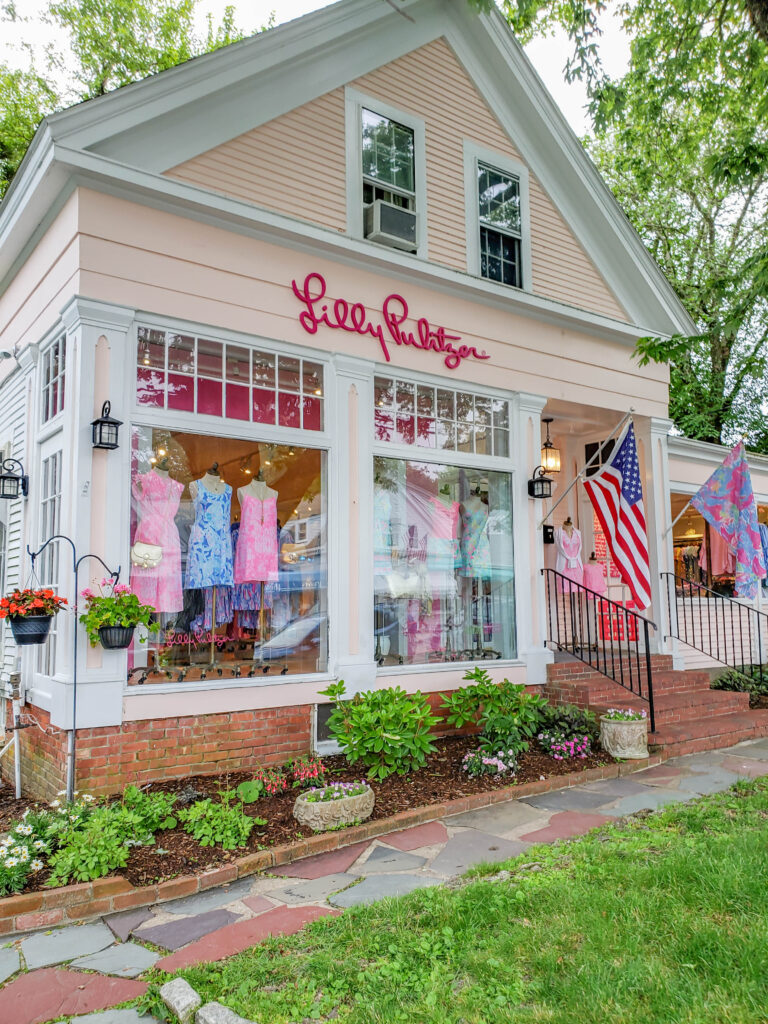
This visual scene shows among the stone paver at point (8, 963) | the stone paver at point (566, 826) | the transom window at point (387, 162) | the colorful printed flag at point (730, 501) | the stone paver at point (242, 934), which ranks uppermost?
the transom window at point (387, 162)

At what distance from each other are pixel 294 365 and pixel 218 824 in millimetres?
4121

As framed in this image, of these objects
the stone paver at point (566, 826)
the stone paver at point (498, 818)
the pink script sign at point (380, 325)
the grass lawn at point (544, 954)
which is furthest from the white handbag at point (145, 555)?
the stone paver at point (566, 826)

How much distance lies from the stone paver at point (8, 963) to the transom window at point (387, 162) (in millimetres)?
7130

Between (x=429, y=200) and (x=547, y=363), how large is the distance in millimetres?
2411

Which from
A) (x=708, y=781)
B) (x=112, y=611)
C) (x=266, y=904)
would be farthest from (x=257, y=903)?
(x=708, y=781)

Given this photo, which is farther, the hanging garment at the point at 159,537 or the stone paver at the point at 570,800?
the hanging garment at the point at 159,537

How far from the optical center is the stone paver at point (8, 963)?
3.43m

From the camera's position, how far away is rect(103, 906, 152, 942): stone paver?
3867mm

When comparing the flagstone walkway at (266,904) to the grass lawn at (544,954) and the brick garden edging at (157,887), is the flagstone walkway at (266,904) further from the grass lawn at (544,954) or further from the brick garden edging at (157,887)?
the grass lawn at (544,954)

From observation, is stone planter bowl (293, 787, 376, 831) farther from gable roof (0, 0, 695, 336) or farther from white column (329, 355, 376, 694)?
gable roof (0, 0, 695, 336)

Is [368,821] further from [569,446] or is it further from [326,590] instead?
[569,446]

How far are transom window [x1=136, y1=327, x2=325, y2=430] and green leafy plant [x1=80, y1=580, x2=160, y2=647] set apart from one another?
1627mm

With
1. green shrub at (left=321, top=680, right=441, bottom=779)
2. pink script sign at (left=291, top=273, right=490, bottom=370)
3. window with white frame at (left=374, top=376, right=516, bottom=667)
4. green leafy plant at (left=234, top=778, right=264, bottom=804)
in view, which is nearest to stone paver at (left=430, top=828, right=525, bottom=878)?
green shrub at (left=321, top=680, right=441, bottom=779)

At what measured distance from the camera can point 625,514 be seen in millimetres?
8352
